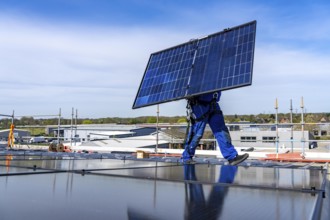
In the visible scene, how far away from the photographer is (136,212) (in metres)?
1.17

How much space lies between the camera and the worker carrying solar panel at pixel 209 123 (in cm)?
419

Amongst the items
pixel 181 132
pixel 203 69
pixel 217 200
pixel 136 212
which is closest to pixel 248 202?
pixel 217 200

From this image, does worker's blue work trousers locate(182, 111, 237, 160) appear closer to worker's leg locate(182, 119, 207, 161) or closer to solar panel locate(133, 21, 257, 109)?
worker's leg locate(182, 119, 207, 161)

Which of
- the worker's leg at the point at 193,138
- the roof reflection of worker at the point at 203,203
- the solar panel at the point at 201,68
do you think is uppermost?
the solar panel at the point at 201,68

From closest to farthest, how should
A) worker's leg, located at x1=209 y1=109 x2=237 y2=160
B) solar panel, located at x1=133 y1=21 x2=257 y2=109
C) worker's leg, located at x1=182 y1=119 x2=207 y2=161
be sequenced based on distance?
worker's leg, located at x1=209 y1=109 x2=237 y2=160
solar panel, located at x1=133 y1=21 x2=257 y2=109
worker's leg, located at x1=182 y1=119 x2=207 y2=161

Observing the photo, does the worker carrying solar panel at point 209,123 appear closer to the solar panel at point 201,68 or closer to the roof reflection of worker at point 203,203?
the solar panel at point 201,68

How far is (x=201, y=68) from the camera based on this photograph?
16.1 feet

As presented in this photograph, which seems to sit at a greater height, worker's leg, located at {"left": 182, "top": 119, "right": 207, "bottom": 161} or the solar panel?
the solar panel

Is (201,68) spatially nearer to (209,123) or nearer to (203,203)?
(209,123)

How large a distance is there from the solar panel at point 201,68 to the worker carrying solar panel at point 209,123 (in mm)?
167

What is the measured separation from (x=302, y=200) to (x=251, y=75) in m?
2.77

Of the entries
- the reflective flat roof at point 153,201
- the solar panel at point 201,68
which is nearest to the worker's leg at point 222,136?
the solar panel at point 201,68

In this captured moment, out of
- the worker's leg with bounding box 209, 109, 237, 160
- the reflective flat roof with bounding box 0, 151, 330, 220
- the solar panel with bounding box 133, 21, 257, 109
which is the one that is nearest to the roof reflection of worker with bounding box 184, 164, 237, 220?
the reflective flat roof with bounding box 0, 151, 330, 220

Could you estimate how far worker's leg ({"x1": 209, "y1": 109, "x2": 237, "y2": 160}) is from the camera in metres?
4.18
